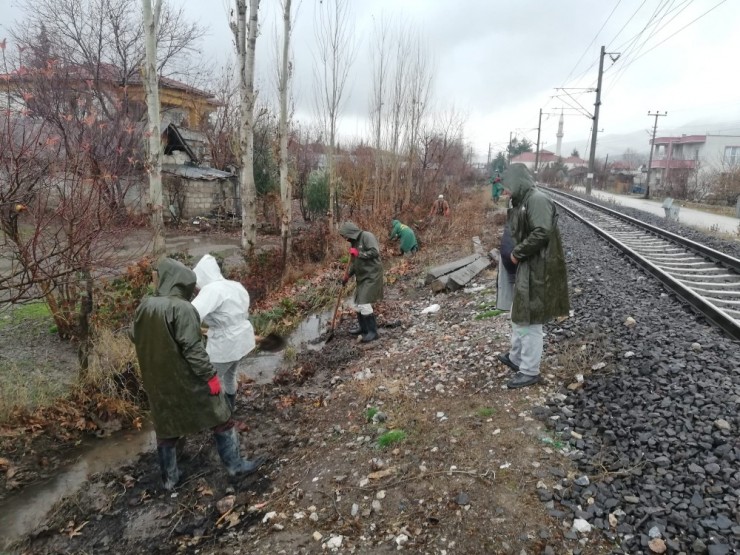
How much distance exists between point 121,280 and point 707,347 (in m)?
8.48

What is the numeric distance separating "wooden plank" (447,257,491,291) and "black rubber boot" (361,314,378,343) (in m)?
2.60

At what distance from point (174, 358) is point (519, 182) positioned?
336cm

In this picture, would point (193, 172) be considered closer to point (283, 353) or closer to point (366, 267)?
point (283, 353)

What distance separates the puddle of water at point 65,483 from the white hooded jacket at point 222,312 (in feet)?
5.52

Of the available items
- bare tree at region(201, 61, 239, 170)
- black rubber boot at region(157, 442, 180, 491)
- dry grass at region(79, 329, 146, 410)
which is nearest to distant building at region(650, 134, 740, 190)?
bare tree at region(201, 61, 239, 170)

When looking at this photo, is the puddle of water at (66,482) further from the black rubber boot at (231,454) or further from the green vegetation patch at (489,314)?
the green vegetation patch at (489,314)

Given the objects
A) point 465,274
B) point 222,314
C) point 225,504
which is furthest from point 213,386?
point 465,274

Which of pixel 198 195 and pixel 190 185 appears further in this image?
pixel 198 195

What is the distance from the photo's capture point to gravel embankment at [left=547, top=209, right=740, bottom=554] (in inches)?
103

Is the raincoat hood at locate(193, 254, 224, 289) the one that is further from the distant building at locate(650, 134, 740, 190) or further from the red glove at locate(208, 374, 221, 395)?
the distant building at locate(650, 134, 740, 190)

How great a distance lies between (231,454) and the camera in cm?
415

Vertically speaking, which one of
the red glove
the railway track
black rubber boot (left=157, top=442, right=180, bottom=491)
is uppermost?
the railway track

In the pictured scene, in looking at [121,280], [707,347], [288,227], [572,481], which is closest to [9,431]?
[121,280]

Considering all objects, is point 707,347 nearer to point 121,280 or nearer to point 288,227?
point 121,280
